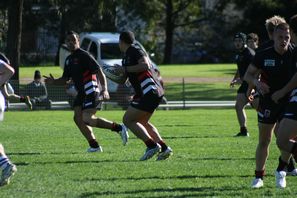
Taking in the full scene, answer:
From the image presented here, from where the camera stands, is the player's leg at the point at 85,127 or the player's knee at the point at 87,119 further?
the player's leg at the point at 85,127

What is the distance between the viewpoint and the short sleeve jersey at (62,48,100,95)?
12498mm

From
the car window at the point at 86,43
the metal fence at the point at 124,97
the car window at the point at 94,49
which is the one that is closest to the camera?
the metal fence at the point at 124,97

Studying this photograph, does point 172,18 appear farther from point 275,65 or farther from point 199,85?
point 275,65

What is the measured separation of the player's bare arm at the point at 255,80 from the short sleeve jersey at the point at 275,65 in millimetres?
56

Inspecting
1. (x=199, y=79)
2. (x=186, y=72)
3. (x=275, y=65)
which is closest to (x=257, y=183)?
(x=275, y=65)

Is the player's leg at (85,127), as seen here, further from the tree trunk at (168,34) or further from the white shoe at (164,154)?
the tree trunk at (168,34)

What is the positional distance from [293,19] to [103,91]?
4430 mm

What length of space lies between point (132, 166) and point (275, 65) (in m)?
2.85

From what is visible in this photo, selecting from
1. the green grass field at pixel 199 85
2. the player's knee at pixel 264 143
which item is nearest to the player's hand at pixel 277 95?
the player's knee at pixel 264 143

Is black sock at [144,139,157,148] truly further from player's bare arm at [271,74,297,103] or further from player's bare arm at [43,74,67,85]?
player's bare arm at [271,74,297,103]

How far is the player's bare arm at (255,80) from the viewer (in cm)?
880

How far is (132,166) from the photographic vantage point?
35.7ft

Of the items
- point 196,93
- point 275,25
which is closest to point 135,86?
point 275,25

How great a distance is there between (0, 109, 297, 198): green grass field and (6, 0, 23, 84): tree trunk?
1412 centimetres
